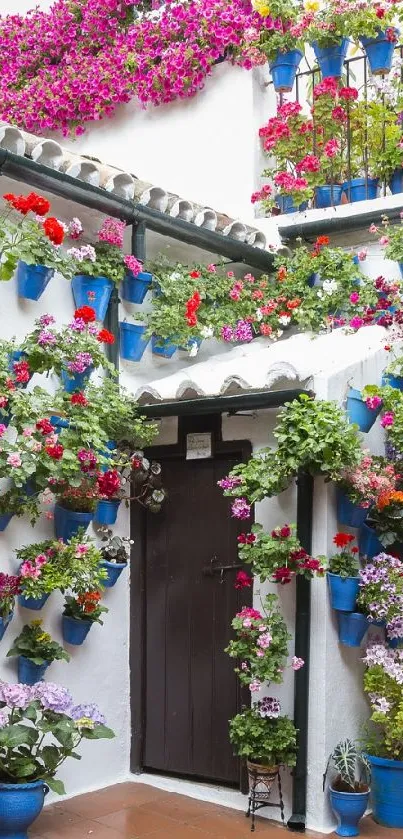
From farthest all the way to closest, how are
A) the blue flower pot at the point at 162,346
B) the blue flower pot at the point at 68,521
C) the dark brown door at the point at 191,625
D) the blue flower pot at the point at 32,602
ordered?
the blue flower pot at the point at 162,346, the dark brown door at the point at 191,625, the blue flower pot at the point at 68,521, the blue flower pot at the point at 32,602

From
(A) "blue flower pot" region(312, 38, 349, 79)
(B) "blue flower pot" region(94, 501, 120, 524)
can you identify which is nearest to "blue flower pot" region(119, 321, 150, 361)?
(B) "blue flower pot" region(94, 501, 120, 524)

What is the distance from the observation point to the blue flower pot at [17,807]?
5246 mm

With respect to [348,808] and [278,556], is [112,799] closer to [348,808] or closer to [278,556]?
[348,808]

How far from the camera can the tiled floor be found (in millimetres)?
5867

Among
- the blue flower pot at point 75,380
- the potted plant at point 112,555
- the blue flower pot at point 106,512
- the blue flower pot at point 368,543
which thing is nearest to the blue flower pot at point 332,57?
the blue flower pot at point 75,380

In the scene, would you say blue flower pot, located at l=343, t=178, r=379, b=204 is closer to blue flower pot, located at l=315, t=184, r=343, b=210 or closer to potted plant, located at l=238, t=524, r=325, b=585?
blue flower pot, located at l=315, t=184, r=343, b=210

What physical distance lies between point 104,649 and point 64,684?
51 cm

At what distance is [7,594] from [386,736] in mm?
2609

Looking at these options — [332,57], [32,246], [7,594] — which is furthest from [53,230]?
[332,57]

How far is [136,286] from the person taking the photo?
6.97 meters

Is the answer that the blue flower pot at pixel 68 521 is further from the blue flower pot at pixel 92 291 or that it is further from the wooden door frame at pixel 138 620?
the blue flower pot at pixel 92 291

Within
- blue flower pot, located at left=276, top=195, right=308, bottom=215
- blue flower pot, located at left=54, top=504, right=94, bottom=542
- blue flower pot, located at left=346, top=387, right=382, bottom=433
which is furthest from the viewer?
blue flower pot, located at left=276, top=195, right=308, bottom=215

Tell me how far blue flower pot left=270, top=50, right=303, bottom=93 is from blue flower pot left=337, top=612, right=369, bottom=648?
4.65 metres

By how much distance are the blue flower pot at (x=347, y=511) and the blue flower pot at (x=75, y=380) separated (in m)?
1.80
